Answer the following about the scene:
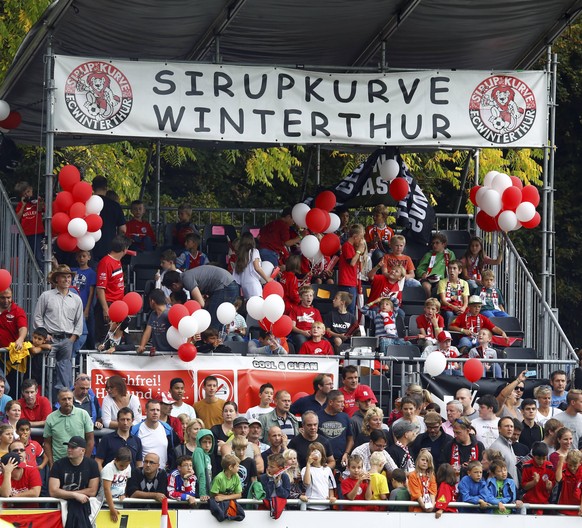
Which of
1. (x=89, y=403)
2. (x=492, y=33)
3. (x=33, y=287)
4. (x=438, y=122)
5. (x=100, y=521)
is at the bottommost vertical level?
(x=100, y=521)

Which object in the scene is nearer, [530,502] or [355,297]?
[530,502]

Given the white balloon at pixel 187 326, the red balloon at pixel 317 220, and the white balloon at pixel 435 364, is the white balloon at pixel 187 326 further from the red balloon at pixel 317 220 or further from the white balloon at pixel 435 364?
the red balloon at pixel 317 220

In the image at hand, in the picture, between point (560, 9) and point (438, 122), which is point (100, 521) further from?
point (560, 9)

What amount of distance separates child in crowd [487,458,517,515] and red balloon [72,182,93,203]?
252 inches

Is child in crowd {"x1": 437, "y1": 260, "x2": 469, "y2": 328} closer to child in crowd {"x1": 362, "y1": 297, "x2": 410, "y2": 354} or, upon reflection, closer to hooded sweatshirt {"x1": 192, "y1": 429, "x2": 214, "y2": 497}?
child in crowd {"x1": 362, "y1": 297, "x2": 410, "y2": 354}

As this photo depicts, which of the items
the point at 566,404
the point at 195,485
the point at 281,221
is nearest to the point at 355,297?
the point at 281,221

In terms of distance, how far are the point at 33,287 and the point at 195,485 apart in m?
4.10

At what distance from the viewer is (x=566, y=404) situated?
2103 cm

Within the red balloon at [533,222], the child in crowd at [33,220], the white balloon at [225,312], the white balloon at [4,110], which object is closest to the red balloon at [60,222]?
the child in crowd at [33,220]

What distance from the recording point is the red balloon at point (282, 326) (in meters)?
21.5

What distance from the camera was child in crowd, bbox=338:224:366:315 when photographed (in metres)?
23.8

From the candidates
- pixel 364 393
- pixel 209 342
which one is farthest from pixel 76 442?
pixel 364 393

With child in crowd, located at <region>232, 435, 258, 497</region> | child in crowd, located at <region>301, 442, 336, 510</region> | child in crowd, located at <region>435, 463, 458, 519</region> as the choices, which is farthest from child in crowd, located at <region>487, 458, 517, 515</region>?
child in crowd, located at <region>232, 435, 258, 497</region>

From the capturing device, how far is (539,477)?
1948cm
